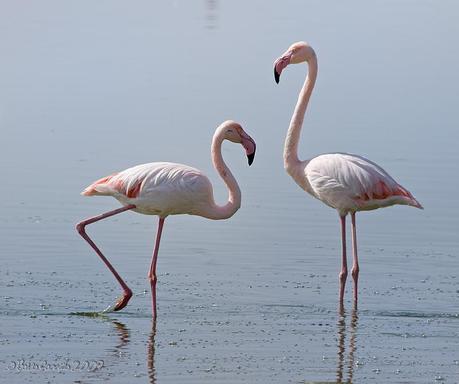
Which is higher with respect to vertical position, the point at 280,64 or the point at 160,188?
the point at 280,64

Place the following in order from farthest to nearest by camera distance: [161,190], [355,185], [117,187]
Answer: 1. [355,185]
2. [117,187]
3. [161,190]

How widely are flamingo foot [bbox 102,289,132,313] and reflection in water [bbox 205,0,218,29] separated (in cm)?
1430

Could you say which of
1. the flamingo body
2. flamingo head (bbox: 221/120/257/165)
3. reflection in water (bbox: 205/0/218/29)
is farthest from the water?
reflection in water (bbox: 205/0/218/29)

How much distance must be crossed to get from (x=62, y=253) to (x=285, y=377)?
3.22 m

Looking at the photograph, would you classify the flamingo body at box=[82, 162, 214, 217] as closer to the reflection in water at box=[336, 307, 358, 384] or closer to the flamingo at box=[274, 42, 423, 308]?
the flamingo at box=[274, 42, 423, 308]

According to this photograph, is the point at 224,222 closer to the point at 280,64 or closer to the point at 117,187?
the point at 280,64

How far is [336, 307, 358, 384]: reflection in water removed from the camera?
657cm

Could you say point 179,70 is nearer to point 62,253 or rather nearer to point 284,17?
point 284,17

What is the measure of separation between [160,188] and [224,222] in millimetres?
2363

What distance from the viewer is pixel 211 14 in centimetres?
2464

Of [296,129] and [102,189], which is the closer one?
[102,189]

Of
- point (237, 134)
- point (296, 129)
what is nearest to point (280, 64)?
point (296, 129)

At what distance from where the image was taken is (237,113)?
1419cm

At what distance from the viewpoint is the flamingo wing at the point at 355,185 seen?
838 cm
